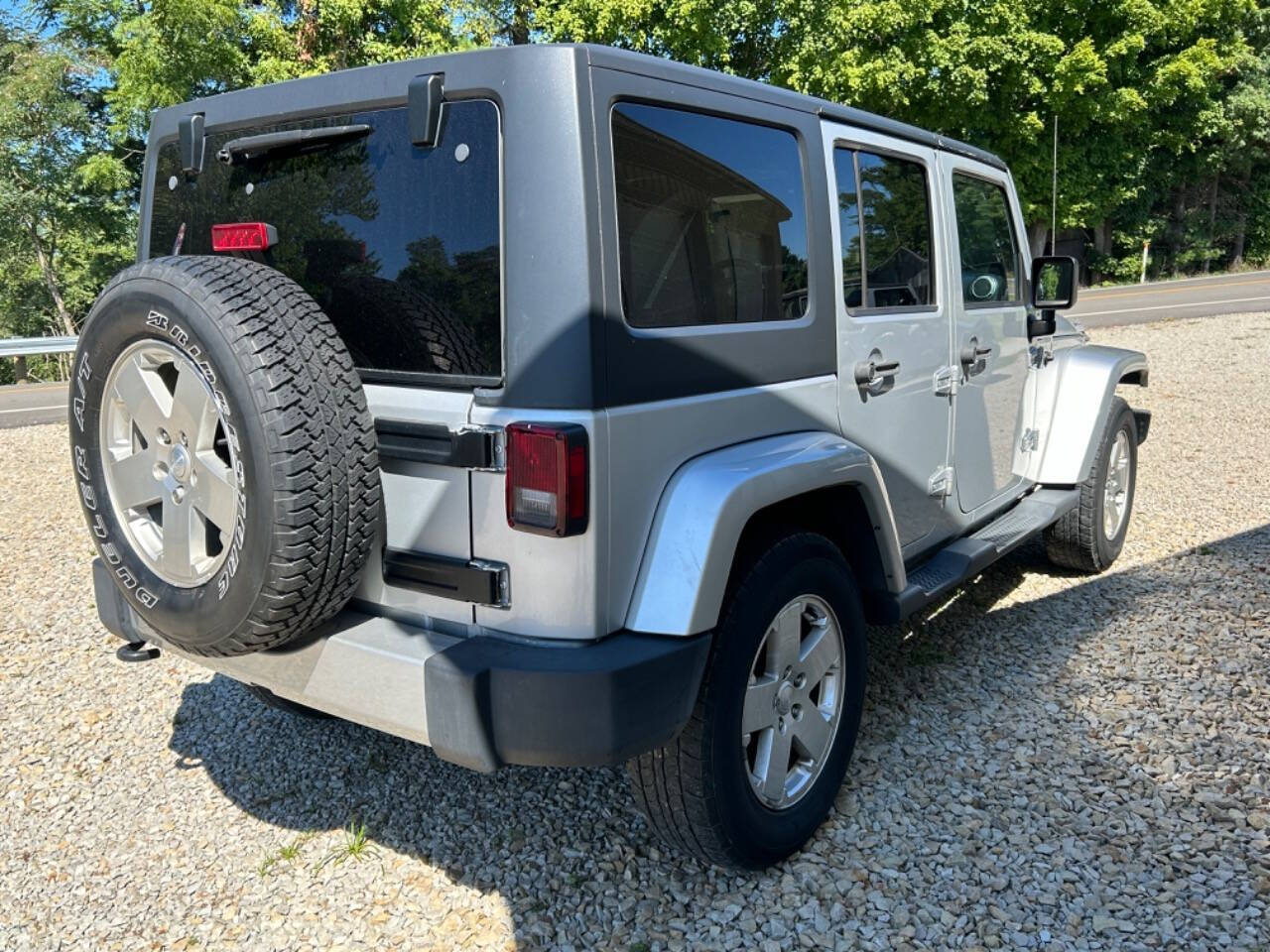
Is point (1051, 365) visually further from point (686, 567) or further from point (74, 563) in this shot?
point (74, 563)

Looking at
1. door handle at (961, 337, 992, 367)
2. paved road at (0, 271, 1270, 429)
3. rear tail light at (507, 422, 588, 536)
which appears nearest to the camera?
rear tail light at (507, 422, 588, 536)

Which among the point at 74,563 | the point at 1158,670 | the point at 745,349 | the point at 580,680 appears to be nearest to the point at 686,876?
the point at 580,680

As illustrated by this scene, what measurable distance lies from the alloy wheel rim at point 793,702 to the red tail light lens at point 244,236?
1.68m

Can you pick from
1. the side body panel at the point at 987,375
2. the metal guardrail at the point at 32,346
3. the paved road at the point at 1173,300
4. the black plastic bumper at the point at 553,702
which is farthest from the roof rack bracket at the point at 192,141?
the paved road at the point at 1173,300

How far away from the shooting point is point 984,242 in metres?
4.06

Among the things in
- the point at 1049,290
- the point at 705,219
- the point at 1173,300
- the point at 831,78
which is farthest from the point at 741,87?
the point at 831,78

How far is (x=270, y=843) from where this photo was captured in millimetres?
2961

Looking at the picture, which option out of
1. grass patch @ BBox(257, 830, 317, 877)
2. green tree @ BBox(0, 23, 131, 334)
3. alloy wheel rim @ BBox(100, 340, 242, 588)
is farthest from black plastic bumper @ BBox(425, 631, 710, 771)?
green tree @ BBox(0, 23, 131, 334)

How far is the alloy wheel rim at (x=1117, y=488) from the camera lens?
16.6ft

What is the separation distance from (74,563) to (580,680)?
4981mm

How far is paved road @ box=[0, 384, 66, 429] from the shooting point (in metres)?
11.4

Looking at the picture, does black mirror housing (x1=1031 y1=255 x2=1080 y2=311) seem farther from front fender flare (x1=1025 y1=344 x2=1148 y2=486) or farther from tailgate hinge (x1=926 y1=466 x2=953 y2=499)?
tailgate hinge (x1=926 y1=466 x2=953 y2=499)

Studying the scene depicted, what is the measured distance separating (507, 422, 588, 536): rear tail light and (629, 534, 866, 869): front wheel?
0.57m

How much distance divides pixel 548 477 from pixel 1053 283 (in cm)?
330
